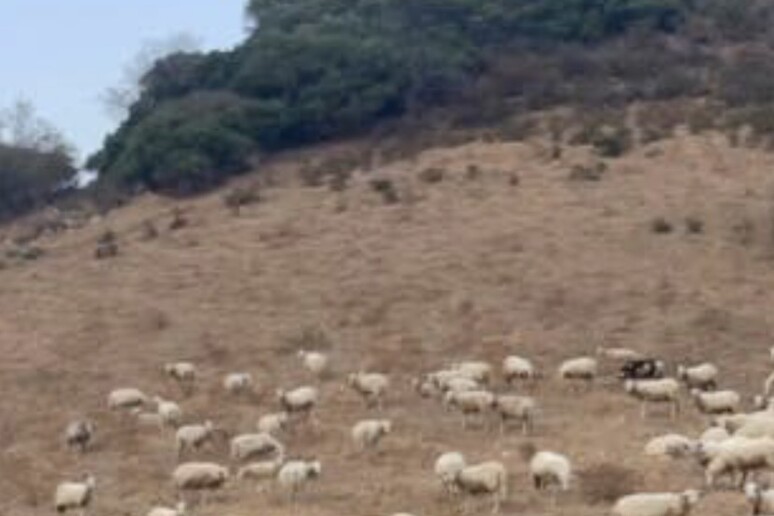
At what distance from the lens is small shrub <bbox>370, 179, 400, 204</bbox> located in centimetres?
4350

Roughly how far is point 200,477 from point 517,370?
300 inches

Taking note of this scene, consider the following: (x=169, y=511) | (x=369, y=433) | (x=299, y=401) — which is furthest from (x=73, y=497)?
(x=299, y=401)

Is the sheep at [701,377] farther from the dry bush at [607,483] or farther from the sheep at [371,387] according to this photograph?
the dry bush at [607,483]

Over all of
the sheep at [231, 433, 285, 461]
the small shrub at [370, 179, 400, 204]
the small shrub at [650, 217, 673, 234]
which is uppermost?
the small shrub at [370, 179, 400, 204]

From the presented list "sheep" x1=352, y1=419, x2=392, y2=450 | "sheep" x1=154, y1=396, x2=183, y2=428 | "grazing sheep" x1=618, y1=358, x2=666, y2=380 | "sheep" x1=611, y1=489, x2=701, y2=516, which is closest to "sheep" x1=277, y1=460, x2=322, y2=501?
"sheep" x1=352, y1=419, x2=392, y2=450

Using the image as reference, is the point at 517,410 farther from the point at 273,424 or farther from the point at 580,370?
the point at 273,424

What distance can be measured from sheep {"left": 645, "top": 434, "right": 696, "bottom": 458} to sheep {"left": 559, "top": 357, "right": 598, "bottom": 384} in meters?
5.09

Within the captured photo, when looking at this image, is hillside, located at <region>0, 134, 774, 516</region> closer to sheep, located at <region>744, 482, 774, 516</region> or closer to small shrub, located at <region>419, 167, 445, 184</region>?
small shrub, located at <region>419, 167, 445, 184</region>

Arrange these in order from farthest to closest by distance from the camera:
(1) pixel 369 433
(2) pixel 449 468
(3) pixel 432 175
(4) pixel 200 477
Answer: (3) pixel 432 175 → (1) pixel 369 433 → (4) pixel 200 477 → (2) pixel 449 468

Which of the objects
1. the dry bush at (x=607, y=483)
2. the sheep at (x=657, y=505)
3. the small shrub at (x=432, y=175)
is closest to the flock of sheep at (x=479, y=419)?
the sheep at (x=657, y=505)

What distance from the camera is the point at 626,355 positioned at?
97.0ft

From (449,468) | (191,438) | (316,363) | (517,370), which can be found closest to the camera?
(449,468)

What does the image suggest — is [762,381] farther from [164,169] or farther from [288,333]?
[164,169]

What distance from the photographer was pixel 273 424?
25.7 metres
